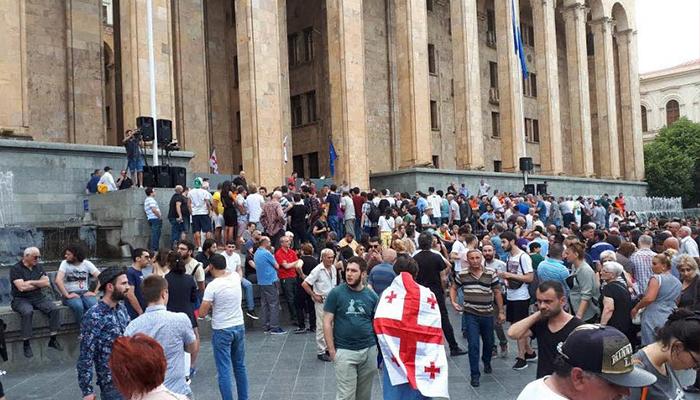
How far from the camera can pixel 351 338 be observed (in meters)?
6.05

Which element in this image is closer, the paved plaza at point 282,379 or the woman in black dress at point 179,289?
the woman in black dress at point 179,289

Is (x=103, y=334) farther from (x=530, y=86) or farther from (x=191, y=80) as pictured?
(x=530, y=86)

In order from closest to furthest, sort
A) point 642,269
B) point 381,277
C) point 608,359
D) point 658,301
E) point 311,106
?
1. point 608,359
2. point 658,301
3. point 381,277
4. point 642,269
5. point 311,106

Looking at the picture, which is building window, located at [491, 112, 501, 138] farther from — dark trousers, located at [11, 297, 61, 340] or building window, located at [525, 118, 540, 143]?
dark trousers, located at [11, 297, 61, 340]

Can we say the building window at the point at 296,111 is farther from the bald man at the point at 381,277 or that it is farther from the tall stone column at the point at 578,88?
the bald man at the point at 381,277

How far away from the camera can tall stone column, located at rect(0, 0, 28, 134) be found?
17266 mm

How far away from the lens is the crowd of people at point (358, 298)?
3.73 m

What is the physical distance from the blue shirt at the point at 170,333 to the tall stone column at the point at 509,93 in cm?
3076

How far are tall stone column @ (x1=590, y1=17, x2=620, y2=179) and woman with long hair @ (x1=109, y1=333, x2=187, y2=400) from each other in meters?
44.9

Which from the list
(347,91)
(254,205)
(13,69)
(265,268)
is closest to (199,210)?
(254,205)

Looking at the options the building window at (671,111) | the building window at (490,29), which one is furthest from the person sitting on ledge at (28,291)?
the building window at (671,111)

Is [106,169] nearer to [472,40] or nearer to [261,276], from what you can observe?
[261,276]

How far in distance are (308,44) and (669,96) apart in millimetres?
52742

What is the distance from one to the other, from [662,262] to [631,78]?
44.2 metres
